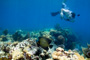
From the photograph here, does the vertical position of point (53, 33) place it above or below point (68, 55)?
above

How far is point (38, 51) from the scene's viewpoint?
332 centimetres

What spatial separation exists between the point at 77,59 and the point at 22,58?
175cm

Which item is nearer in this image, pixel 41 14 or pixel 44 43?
pixel 44 43

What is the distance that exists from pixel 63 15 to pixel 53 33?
421 cm

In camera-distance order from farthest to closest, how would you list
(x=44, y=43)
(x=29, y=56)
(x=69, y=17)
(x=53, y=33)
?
(x=53, y=33) → (x=69, y=17) → (x=44, y=43) → (x=29, y=56)

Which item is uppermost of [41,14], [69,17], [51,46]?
[41,14]

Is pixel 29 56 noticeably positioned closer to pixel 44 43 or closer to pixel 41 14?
pixel 44 43

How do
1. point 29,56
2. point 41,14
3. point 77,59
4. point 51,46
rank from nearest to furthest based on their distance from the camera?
point 77,59 → point 29,56 → point 51,46 → point 41,14

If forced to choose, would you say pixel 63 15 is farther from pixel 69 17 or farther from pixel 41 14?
pixel 41 14

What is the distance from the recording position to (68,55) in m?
2.90

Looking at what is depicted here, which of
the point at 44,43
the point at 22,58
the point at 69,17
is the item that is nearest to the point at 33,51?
the point at 22,58

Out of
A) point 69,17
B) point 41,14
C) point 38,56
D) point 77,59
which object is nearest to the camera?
point 77,59

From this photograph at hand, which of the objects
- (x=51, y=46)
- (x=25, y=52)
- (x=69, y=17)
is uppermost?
(x=69, y=17)

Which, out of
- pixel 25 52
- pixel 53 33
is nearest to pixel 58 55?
pixel 25 52
